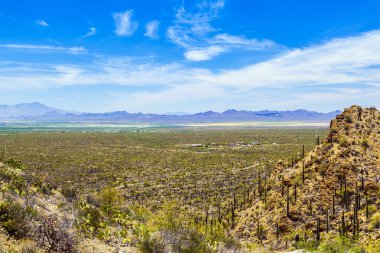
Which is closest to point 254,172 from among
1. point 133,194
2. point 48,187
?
point 133,194

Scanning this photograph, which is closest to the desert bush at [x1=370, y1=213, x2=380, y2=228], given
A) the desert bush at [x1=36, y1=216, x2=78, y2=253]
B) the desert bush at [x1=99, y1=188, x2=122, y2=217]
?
the desert bush at [x1=99, y1=188, x2=122, y2=217]

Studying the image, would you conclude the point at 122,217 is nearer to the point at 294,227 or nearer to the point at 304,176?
the point at 294,227

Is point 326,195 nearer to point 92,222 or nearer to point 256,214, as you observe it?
point 256,214

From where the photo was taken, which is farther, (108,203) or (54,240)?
(108,203)

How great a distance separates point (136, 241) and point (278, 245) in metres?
6.80

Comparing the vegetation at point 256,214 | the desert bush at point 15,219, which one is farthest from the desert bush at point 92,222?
the desert bush at point 15,219

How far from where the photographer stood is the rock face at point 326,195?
1478 cm

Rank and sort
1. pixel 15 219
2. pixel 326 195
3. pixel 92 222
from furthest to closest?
1. pixel 326 195
2. pixel 92 222
3. pixel 15 219

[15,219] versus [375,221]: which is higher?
[15,219]

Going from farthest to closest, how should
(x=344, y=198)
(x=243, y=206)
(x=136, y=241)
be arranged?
(x=243, y=206) < (x=344, y=198) < (x=136, y=241)

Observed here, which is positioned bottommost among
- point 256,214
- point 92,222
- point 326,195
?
point 256,214

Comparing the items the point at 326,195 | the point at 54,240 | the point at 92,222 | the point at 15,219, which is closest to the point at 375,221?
the point at 326,195

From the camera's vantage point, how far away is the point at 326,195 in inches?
640

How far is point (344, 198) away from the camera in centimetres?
1562
